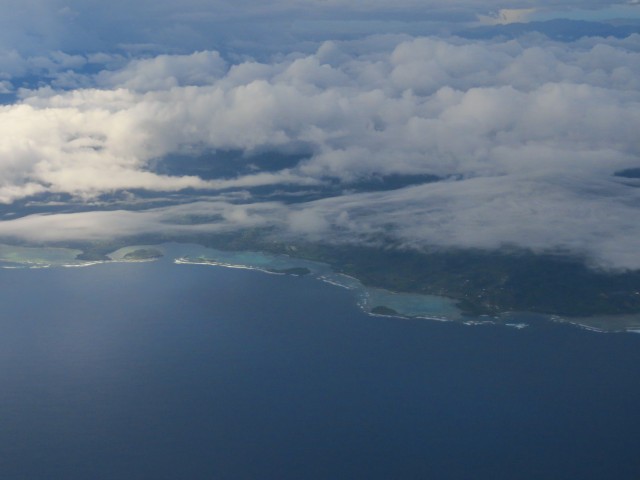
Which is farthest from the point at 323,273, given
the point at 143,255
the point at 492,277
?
the point at 143,255

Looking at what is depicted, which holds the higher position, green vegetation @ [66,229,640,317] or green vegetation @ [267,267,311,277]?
green vegetation @ [66,229,640,317]

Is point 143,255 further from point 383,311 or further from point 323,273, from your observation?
point 383,311

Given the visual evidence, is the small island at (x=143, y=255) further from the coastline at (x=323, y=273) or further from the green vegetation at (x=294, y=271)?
the green vegetation at (x=294, y=271)

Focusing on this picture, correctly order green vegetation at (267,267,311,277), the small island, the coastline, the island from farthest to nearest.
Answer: the small island < green vegetation at (267,267,311,277) < the island < the coastline

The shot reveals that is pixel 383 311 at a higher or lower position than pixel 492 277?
lower

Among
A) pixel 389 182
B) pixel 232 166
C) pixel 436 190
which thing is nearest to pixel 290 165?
pixel 232 166

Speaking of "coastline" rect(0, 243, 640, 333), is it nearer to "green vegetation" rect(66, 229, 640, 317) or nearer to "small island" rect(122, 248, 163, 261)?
"small island" rect(122, 248, 163, 261)

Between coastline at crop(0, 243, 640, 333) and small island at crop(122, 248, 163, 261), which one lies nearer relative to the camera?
coastline at crop(0, 243, 640, 333)

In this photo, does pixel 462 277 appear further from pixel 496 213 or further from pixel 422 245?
pixel 496 213

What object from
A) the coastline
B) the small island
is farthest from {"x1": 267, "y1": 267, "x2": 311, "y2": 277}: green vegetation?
the small island
